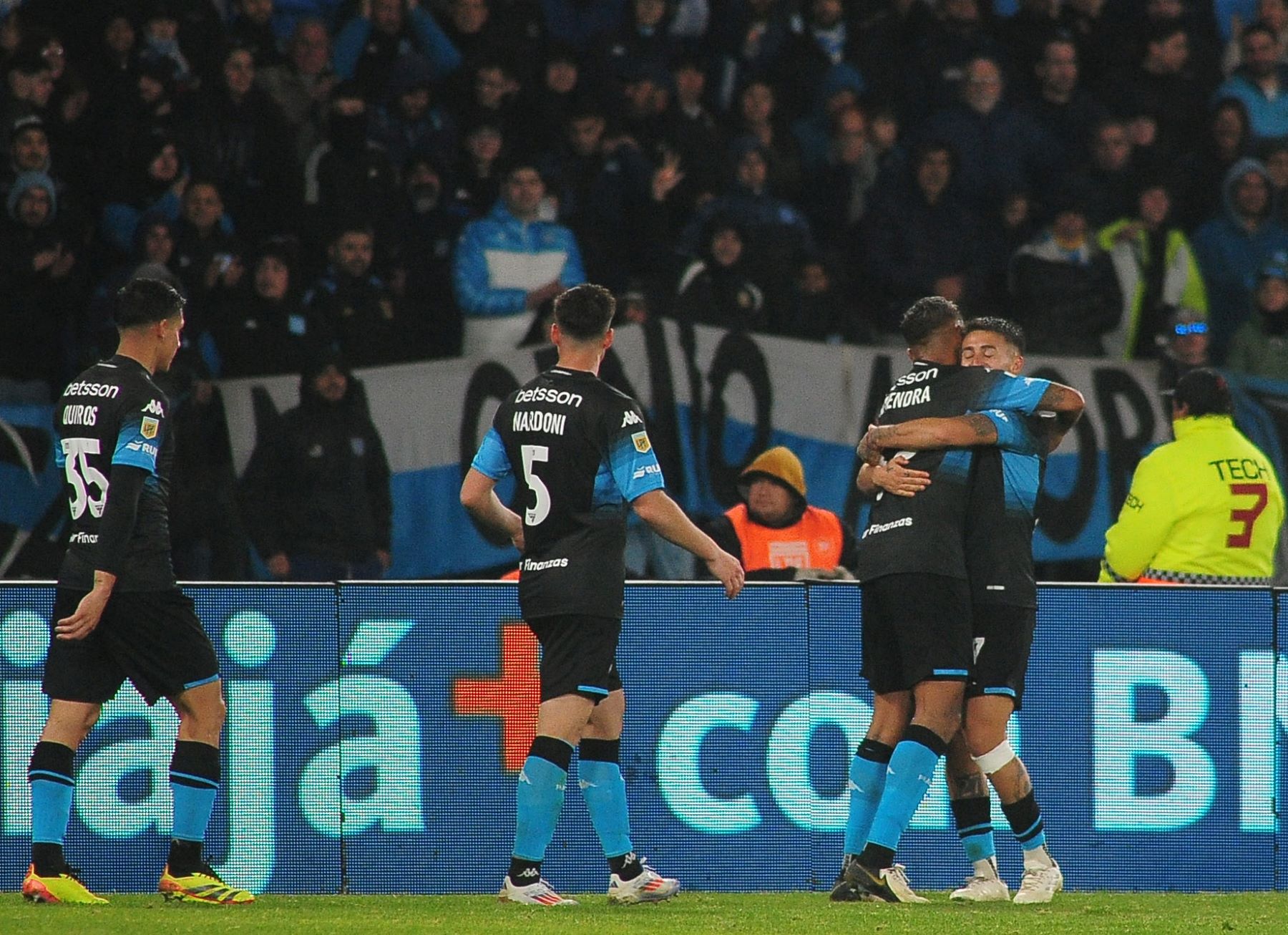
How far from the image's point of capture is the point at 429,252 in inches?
468

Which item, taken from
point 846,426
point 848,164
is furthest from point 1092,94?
point 846,426

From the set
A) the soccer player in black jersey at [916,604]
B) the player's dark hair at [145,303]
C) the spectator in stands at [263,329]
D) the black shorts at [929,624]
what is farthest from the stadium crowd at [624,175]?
the black shorts at [929,624]

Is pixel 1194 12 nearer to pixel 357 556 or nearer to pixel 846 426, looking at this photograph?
pixel 846 426

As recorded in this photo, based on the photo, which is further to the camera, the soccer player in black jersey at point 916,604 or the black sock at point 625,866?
the black sock at point 625,866

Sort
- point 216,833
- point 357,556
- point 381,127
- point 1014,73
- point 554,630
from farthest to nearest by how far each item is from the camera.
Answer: point 1014,73
point 381,127
point 357,556
point 216,833
point 554,630

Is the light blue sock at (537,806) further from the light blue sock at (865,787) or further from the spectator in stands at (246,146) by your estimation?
the spectator in stands at (246,146)

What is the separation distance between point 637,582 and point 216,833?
1.87 m

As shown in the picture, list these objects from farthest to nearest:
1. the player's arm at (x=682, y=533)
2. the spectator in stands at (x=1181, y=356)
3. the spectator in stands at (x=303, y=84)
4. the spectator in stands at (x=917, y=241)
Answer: the spectator in stands at (x=917, y=241)
the spectator in stands at (x=303, y=84)
the spectator in stands at (x=1181, y=356)
the player's arm at (x=682, y=533)

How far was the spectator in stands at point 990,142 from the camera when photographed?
43.0ft

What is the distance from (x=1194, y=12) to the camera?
14406 mm

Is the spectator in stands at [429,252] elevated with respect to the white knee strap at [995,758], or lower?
elevated

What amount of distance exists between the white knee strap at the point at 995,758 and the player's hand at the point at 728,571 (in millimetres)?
1058

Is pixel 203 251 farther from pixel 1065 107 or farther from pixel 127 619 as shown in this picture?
pixel 1065 107

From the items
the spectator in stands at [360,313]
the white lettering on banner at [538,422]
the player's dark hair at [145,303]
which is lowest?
the white lettering on banner at [538,422]
